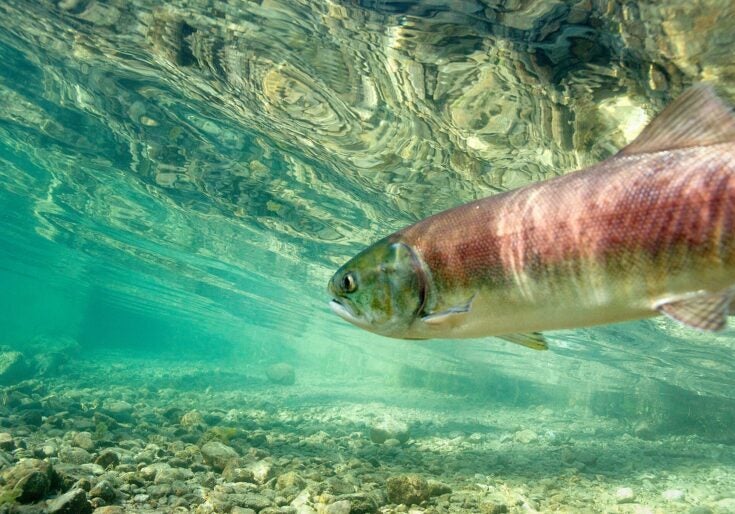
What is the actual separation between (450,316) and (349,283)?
2.17ft

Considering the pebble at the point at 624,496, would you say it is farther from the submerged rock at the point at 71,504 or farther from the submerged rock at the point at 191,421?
the submerged rock at the point at 191,421

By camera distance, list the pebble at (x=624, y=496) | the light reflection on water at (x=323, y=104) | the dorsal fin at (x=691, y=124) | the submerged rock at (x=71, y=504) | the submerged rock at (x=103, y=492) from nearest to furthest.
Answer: the dorsal fin at (x=691, y=124) → the submerged rock at (x=71, y=504) → the submerged rock at (x=103, y=492) → the light reflection on water at (x=323, y=104) → the pebble at (x=624, y=496)

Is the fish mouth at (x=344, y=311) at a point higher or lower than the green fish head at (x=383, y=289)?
lower

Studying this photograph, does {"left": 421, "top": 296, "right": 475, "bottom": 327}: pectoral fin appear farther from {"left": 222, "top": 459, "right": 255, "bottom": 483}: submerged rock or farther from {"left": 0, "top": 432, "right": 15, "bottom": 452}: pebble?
{"left": 0, "top": 432, "right": 15, "bottom": 452}: pebble

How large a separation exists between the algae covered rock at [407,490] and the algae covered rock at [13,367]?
977 inches

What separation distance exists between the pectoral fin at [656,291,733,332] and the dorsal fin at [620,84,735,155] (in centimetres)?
72

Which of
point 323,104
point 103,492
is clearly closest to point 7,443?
point 103,492

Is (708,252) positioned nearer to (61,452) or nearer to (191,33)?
(61,452)

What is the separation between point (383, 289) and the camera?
2.46 m

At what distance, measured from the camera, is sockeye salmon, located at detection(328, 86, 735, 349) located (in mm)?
1845

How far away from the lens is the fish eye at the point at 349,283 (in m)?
2.58

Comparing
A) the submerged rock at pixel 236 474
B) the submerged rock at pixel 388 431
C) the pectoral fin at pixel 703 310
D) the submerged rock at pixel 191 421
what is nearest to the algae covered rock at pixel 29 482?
the submerged rock at pixel 236 474

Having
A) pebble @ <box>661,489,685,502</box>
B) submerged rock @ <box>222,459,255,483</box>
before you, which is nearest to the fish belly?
submerged rock @ <box>222,459,255,483</box>

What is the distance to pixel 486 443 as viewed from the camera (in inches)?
575
